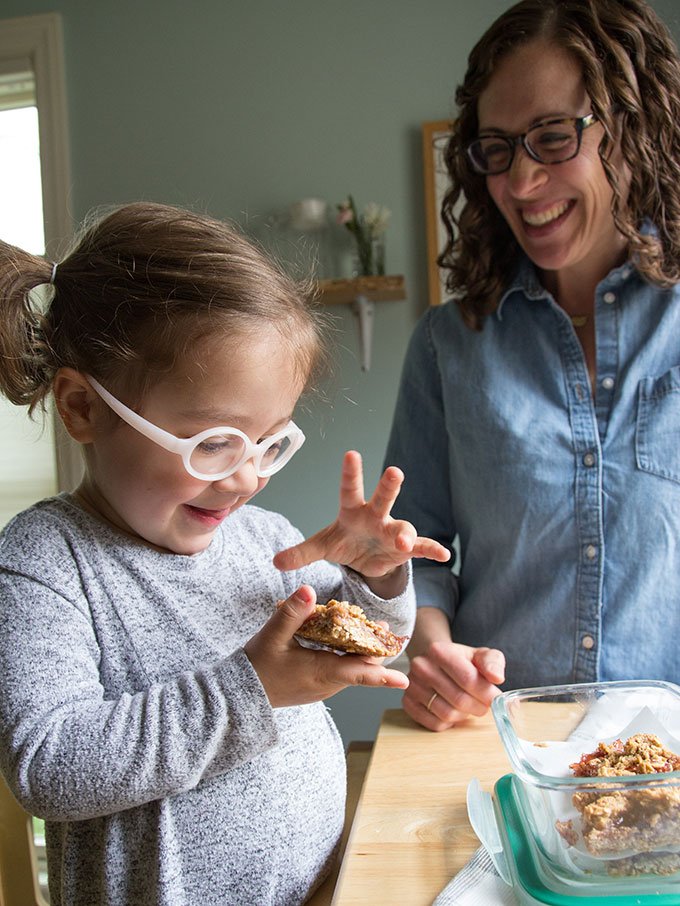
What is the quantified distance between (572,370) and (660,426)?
0.55ft

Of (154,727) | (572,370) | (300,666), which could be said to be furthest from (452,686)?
(572,370)

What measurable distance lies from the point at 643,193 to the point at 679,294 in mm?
173

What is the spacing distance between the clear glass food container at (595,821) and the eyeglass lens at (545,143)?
0.86 meters

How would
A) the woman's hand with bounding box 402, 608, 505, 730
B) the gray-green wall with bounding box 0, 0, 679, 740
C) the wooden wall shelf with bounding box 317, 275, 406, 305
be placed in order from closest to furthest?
1. the woman's hand with bounding box 402, 608, 505, 730
2. the wooden wall shelf with bounding box 317, 275, 406, 305
3. the gray-green wall with bounding box 0, 0, 679, 740

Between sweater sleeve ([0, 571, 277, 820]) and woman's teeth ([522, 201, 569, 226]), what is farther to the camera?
woman's teeth ([522, 201, 569, 226])

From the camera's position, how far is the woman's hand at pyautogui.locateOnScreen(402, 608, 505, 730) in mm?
1132

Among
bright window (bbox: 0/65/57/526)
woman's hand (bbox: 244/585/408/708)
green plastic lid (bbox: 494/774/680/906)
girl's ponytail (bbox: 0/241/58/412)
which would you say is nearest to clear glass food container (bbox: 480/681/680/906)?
green plastic lid (bbox: 494/774/680/906)

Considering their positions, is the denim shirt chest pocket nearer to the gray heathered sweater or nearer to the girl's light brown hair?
the gray heathered sweater

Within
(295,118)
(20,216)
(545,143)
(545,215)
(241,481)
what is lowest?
(241,481)

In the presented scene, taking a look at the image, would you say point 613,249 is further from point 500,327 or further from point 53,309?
point 53,309

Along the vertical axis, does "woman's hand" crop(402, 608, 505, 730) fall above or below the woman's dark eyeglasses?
below

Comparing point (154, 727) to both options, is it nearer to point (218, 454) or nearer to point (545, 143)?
point (218, 454)

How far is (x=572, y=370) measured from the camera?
140 centimetres

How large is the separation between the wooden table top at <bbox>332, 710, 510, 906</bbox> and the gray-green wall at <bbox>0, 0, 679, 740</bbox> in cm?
187
